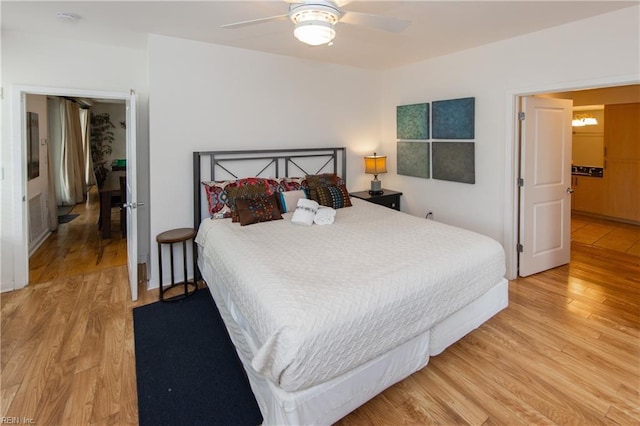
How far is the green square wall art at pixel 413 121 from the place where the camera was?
4.45m

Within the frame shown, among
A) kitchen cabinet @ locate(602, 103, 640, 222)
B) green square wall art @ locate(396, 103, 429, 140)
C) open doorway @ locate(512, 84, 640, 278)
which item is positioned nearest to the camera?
green square wall art @ locate(396, 103, 429, 140)

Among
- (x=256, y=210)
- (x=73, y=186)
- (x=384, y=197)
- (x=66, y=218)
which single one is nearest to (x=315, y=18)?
(x=256, y=210)

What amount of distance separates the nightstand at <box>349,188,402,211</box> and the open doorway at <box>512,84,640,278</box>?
287cm

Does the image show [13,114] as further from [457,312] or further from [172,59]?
[457,312]

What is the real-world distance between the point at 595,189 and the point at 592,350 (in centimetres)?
506

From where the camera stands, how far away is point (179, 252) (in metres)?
3.79

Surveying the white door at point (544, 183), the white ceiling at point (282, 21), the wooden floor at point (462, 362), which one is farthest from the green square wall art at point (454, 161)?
the wooden floor at point (462, 362)

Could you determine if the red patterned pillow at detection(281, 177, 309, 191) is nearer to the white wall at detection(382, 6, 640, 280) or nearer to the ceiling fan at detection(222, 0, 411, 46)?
the white wall at detection(382, 6, 640, 280)

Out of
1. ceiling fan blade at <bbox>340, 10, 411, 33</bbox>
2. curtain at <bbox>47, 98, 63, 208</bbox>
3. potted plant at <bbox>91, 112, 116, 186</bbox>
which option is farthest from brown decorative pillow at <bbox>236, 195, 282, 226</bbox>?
potted plant at <bbox>91, 112, 116, 186</bbox>

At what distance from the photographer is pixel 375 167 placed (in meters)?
4.82

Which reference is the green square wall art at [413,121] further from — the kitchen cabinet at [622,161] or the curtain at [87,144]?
the curtain at [87,144]

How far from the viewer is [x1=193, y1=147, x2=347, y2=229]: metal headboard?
3.71 meters

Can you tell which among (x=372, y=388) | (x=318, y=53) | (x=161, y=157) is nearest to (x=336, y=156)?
(x=318, y=53)

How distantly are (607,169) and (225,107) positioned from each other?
6560 millimetres
